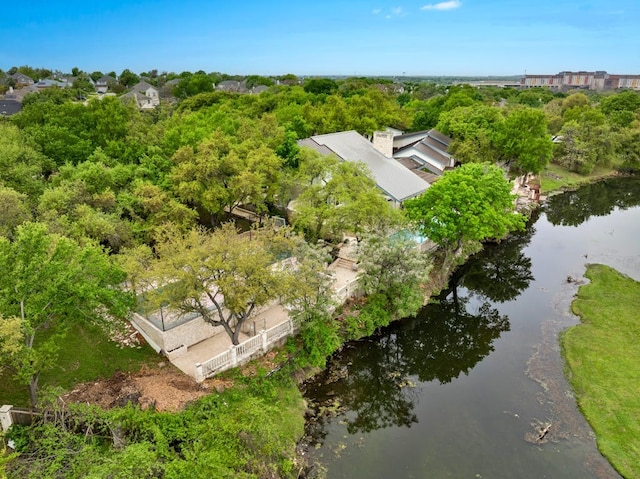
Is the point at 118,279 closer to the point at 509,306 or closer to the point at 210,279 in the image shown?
the point at 210,279

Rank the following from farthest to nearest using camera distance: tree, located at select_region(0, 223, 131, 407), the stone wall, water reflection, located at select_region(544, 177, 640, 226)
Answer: water reflection, located at select_region(544, 177, 640, 226)
the stone wall
tree, located at select_region(0, 223, 131, 407)

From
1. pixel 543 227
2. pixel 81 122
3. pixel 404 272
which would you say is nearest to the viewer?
pixel 404 272

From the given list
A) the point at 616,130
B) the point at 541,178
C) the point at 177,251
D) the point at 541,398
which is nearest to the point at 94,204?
the point at 177,251

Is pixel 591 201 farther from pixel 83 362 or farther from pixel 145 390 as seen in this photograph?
pixel 83 362

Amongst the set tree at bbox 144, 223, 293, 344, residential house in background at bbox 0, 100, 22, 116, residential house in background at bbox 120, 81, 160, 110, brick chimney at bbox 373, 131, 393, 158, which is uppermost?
residential house in background at bbox 120, 81, 160, 110

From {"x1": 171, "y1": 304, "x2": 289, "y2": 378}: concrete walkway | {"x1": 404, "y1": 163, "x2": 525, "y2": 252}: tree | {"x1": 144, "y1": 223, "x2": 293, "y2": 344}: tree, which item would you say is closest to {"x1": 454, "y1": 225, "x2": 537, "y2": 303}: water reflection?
{"x1": 404, "y1": 163, "x2": 525, "y2": 252}: tree

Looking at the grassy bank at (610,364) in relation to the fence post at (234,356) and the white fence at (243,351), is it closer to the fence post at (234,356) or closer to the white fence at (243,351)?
the white fence at (243,351)

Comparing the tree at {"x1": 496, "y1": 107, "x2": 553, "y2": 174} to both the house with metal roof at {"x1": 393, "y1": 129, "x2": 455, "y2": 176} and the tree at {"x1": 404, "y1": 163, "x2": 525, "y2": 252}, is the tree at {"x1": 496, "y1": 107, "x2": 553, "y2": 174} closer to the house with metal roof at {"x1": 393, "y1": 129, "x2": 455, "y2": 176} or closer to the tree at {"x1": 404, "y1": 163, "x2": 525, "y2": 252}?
the house with metal roof at {"x1": 393, "y1": 129, "x2": 455, "y2": 176}
